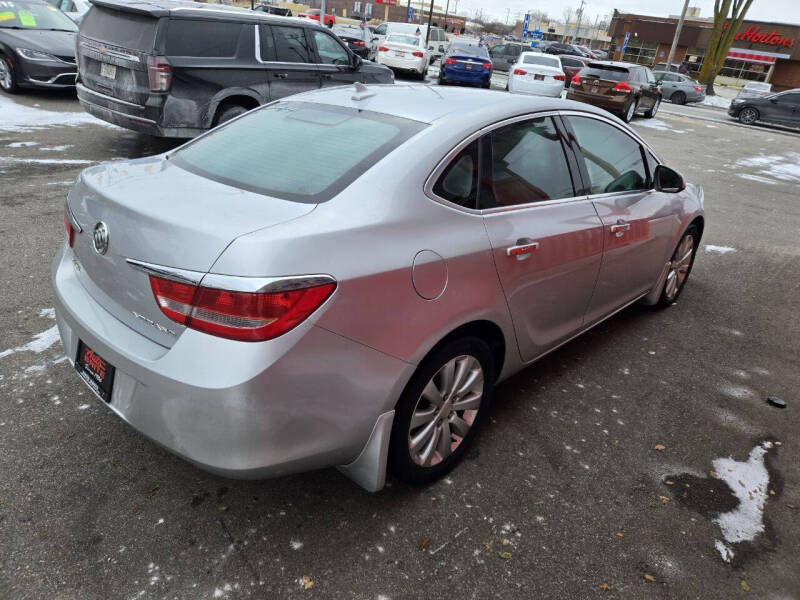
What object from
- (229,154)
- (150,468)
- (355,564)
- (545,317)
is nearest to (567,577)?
(355,564)

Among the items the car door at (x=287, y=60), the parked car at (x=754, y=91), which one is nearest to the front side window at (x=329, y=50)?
the car door at (x=287, y=60)

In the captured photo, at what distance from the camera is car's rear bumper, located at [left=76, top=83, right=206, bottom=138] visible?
6.80 m

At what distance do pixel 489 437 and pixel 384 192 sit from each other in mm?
1448

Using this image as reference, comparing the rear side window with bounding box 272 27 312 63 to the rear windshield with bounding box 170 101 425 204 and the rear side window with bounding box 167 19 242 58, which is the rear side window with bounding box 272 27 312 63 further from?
the rear windshield with bounding box 170 101 425 204

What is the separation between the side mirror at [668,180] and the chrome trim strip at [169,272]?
321cm

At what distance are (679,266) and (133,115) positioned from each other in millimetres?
5933

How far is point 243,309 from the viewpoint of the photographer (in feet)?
6.00

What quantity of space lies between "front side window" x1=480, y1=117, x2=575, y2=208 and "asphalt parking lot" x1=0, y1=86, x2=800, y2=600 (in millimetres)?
1184

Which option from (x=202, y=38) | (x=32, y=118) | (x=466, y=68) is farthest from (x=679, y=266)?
(x=466, y=68)

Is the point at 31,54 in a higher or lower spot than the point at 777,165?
higher

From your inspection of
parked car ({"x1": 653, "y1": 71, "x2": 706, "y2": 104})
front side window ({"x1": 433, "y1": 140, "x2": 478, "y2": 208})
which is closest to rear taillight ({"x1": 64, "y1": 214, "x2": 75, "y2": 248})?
front side window ({"x1": 433, "y1": 140, "x2": 478, "y2": 208})

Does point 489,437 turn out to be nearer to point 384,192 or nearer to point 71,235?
point 384,192

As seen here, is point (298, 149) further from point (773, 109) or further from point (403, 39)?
point (773, 109)

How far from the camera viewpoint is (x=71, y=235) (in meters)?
2.51
